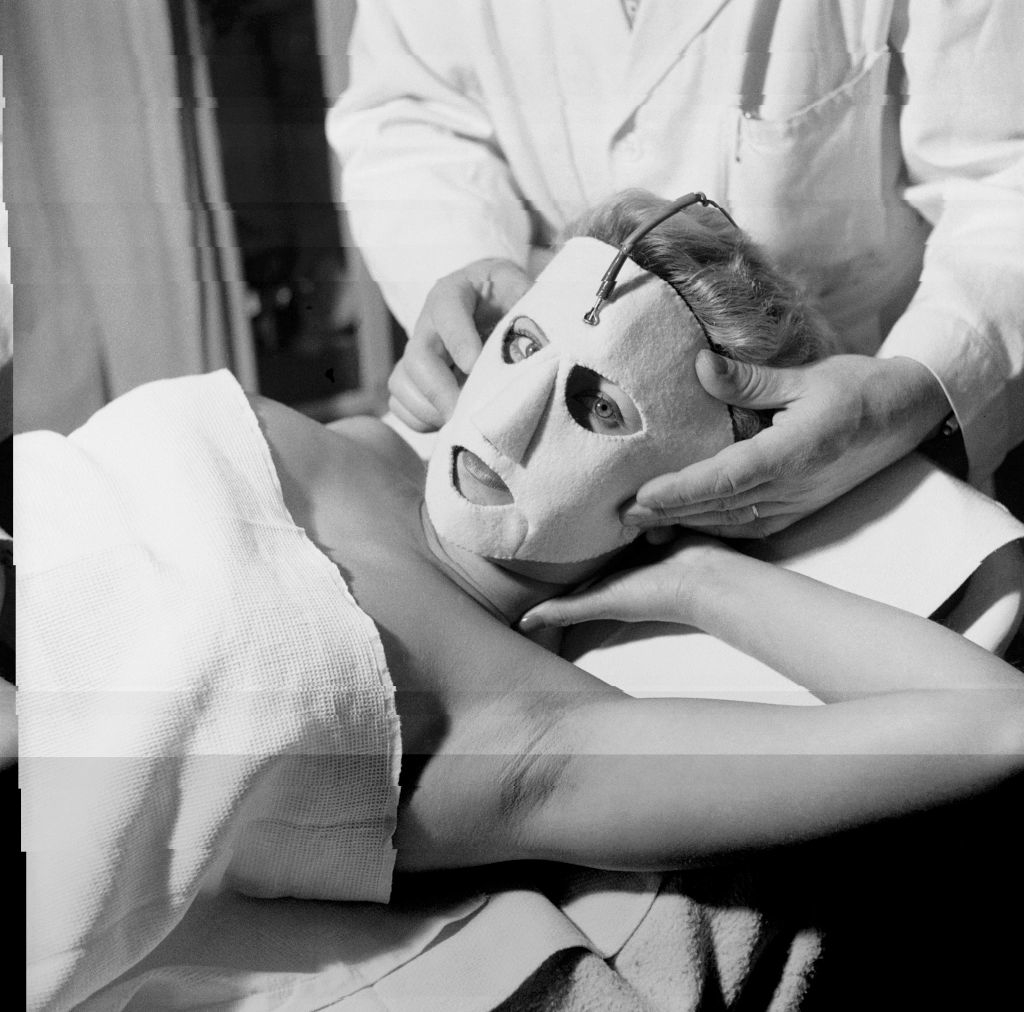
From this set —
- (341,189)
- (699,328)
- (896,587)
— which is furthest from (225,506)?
(896,587)

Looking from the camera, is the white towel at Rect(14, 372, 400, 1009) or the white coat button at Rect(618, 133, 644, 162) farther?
the white coat button at Rect(618, 133, 644, 162)

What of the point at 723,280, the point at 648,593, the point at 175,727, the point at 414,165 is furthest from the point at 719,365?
the point at 175,727

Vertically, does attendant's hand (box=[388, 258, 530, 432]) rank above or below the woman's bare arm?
above

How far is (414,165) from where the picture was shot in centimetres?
82

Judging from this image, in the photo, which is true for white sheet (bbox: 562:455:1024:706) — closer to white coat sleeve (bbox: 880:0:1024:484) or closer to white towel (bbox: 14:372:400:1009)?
white coat sleeve (bbox: 880:0:1024:484)

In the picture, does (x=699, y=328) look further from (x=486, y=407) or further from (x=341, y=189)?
(x=341, y=189)

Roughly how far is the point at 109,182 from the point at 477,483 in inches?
13.3

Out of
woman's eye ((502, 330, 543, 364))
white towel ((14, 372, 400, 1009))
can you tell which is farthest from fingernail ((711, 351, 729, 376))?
white towel ((14, 372, 400, 1009))

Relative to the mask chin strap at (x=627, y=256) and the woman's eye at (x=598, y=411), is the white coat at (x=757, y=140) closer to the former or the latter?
the mask chin strap at (x=627, y=256)

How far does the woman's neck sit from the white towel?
122 millimetres

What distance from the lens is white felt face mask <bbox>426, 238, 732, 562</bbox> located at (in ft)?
2.30

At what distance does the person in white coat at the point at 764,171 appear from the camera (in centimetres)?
72

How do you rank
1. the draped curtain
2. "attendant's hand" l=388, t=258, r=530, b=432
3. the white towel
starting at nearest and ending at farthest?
the white towel, the draped curtain, "attendant's hand" l=388, t=258, r=530, b=432

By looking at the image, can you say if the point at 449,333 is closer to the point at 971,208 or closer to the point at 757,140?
the point at 757,140
